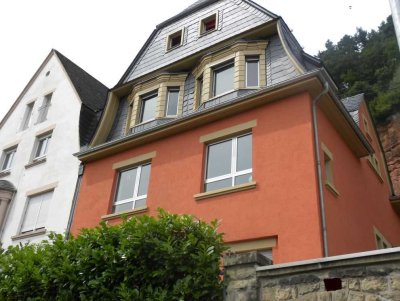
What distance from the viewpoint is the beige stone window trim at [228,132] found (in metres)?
11.4

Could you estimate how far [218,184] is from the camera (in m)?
11.3

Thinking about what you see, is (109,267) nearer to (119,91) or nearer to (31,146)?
(119,91)

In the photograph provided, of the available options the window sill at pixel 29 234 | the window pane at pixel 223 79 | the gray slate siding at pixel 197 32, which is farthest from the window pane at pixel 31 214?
the window pane at pixel 223 79

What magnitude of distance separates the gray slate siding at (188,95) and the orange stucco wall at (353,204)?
13.5 feet

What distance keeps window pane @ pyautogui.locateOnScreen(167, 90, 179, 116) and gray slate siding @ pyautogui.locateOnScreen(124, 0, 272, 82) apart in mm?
1192

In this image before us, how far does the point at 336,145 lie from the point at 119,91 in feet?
26.2

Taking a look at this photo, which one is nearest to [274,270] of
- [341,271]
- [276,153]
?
[341,271]

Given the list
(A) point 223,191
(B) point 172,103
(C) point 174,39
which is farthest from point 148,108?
(A) point 223,191

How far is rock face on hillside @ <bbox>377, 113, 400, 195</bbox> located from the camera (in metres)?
29.8

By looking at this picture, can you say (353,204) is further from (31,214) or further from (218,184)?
(31,214)

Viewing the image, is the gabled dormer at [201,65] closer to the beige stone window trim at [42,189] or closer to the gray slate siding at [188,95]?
the gray slate siding at [188,95]

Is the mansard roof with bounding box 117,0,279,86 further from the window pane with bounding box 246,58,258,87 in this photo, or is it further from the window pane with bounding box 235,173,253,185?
the window pane with bounding box 235,173,253,185

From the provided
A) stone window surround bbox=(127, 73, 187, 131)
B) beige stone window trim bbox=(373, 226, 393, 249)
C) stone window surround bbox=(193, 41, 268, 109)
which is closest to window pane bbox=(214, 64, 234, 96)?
stone window surround bbox=(193, 41, 268, 109)

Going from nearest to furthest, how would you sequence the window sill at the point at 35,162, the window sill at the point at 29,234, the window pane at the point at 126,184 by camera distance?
the window pane at the point at 126,184 → the window sill at the point at 29,234 → the window sill at the point at 35,162
